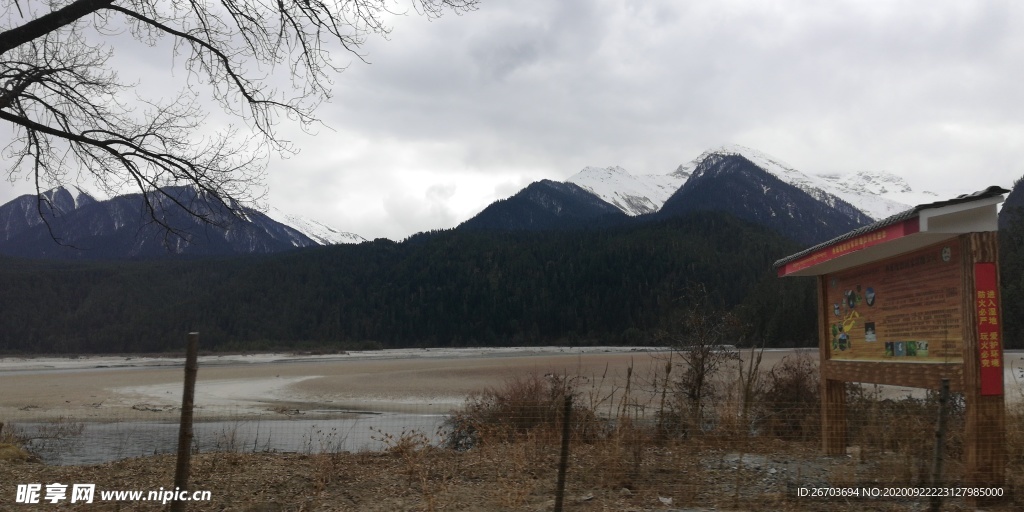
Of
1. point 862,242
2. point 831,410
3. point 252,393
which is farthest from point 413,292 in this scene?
point 862,242

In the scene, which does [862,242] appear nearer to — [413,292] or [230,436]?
[230,436]

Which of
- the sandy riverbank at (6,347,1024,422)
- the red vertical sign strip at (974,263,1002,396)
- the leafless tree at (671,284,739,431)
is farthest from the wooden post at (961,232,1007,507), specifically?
the sandy riverbank at (6,347,1024,422)

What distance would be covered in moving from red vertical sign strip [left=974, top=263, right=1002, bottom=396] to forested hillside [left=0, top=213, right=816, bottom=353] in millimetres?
92531

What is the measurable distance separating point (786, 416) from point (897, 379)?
5812mm

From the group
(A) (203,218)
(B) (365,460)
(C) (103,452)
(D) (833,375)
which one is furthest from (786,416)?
(C) (103,452)

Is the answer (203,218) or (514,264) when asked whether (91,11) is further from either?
(514,264)

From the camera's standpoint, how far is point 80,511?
7.72 m

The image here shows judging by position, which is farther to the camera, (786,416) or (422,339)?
(422,339)

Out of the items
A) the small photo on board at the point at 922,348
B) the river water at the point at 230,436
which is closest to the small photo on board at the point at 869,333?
the small photo on board at the point at 922,348

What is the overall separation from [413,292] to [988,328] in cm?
12691

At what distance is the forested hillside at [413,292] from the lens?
114 metres

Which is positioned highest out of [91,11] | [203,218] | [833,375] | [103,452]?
[91,11]

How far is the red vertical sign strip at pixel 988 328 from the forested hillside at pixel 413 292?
9253 centimetres

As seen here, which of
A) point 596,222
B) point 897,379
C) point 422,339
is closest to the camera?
point 897,379
